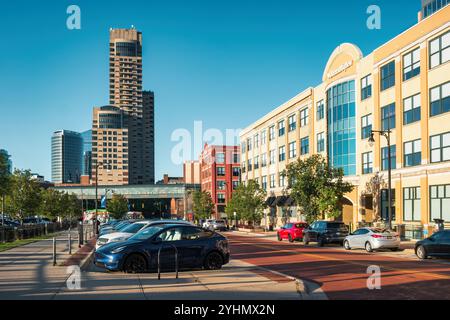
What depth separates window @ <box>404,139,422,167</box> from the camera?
4031 centimetres

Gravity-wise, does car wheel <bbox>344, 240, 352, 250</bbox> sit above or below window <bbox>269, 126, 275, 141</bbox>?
below

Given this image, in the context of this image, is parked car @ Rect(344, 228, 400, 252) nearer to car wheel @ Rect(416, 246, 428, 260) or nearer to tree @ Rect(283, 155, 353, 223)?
car wheel @ Rect(416, 246, 428, 260)

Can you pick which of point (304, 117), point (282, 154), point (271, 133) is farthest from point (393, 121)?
point (271, 133)

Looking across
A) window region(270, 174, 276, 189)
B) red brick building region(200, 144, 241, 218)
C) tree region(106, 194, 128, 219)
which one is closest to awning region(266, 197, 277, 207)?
window region(270, 174, 276, 189)

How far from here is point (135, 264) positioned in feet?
55.2

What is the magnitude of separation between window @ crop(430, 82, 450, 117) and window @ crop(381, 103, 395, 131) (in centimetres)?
563

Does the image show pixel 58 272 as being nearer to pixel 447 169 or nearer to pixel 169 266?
pixel 169 266

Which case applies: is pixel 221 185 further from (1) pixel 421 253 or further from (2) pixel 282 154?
(1) pixel 421 253

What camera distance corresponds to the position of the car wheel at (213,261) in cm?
1806

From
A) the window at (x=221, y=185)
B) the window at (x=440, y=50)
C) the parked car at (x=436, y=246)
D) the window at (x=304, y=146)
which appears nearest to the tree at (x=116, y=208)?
the window at (x=221, y=185)

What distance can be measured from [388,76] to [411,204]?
10.9m

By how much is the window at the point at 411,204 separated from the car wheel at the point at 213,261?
84.6ft

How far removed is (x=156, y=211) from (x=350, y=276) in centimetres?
18118
